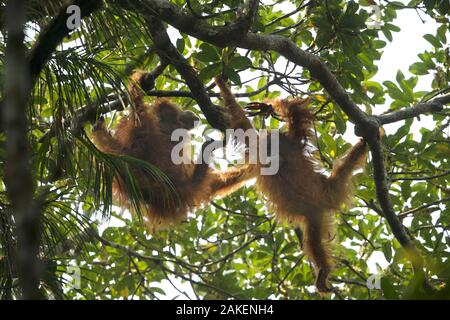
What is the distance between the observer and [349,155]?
5418 mm

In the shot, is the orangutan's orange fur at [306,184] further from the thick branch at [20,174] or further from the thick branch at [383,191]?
the thick branch at [20,174]

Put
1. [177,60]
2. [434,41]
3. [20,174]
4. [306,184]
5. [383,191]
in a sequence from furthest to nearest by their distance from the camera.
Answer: [434,41] → [306,184] → [383,191] → [177,60] → [20,174]

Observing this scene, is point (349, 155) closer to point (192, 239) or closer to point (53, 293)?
point (192, 239)

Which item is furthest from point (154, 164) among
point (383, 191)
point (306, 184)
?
point (383, 191)

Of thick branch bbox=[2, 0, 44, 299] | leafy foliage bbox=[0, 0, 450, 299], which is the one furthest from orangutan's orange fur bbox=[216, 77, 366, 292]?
thick branch bbox=[2, 0, 44, 299]

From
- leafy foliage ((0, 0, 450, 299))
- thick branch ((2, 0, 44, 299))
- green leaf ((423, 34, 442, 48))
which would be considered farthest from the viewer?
green leaf ((423, 34, 442, 48))

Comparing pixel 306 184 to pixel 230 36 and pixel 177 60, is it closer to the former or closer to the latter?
pixel 177 60

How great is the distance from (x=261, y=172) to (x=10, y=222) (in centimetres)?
255

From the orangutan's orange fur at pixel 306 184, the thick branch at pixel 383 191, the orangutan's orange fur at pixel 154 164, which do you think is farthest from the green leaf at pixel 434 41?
the orangutan's orange fur at pixel 154 164

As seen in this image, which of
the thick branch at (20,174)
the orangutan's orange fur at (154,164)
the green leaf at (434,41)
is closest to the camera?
the thick branch at (20,174)

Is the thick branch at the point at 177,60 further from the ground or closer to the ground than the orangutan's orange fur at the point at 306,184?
further from the ground

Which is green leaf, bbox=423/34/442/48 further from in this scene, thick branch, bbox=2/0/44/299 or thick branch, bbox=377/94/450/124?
thick branch, bbox=2/0/44/299

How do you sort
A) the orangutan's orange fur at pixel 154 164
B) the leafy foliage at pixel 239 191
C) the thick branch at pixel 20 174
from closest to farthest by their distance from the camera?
the thick branch at pixel 20 174, the leafy foliage at pixel 239 191, the orangutan's orange fur at pixel 154 164

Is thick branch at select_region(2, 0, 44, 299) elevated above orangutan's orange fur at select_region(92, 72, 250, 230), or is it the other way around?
orangutan's orange fur at select_region(92, 72, 250, 230)
